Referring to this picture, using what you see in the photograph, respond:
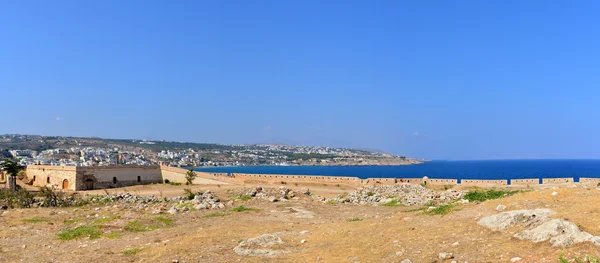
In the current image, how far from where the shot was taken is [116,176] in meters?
52.7

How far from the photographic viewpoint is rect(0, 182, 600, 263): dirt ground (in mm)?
10258

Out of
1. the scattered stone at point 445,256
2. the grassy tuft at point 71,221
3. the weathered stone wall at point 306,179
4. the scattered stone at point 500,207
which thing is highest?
the scattered stone at point 500,207

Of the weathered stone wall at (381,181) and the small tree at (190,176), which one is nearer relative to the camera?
the weathered stone wall at (381,181)

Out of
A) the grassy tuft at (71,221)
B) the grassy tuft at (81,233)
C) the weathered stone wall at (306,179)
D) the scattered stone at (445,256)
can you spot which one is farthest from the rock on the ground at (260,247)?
the weathered stone wall at (306,179)

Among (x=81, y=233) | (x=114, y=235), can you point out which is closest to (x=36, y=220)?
(x=81, y=233)

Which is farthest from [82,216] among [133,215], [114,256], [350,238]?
[350,238]

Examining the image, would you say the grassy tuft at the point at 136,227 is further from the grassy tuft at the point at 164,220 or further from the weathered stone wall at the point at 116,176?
the weathered stone wall at the point at 116,176

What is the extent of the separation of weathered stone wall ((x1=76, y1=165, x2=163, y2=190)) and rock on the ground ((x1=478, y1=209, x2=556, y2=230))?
48.2m

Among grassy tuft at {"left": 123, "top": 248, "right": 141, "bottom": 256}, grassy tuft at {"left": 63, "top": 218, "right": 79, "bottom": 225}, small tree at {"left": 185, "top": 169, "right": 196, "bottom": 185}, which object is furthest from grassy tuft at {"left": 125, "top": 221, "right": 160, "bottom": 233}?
small tree at {"left": 185, "top": 169, "right": 196, "bottom": 185}

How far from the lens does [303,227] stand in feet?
56.5

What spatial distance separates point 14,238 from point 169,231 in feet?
20.6

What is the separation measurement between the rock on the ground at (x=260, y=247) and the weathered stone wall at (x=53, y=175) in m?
42.6

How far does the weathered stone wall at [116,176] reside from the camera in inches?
1963

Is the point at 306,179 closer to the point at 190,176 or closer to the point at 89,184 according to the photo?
the point at 190,176
